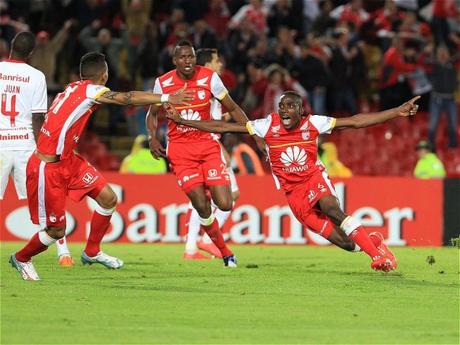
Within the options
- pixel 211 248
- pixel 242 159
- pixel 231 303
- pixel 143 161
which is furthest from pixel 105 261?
pixel 242 159

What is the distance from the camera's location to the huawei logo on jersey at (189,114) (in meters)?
14.7

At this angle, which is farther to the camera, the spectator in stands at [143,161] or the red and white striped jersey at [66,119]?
the spectator in stands at [143,161]

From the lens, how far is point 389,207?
800 inches

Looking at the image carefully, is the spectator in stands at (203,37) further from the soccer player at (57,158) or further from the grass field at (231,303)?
the soccer player at (57,158)

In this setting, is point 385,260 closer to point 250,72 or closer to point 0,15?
point 250,72

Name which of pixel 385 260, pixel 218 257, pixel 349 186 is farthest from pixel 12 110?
pixel 349 186

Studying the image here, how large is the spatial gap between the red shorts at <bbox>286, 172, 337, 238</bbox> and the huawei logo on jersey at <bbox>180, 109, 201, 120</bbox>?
164 cm

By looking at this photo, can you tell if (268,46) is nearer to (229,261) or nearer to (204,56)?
(204,56)

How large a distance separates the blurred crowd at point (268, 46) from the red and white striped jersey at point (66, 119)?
11.2 meters

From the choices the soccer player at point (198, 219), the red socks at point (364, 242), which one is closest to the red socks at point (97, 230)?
the soccer player at point (198, 219)

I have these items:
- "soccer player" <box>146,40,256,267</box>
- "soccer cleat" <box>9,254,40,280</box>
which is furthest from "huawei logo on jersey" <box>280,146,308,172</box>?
"soccer cleat" <box>9,254,40,280</box>

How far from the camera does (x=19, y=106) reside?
563 inches

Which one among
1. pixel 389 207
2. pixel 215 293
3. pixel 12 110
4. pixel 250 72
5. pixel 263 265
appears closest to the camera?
pixel 215 293

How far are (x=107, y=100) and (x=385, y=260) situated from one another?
3257 mm
